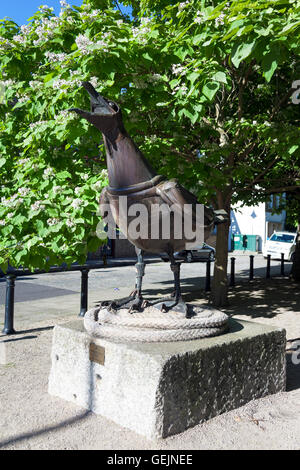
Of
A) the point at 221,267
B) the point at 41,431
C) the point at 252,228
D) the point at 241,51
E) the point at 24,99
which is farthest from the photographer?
the point at 252,228

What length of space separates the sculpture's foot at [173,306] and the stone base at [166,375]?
1.18 ft

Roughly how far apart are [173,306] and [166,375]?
2.98 feet

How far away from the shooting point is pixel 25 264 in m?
5.69

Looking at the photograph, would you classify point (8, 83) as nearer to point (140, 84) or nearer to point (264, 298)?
point (140, 84)

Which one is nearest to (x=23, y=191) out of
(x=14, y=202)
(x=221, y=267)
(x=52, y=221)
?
(x=14, y=202)

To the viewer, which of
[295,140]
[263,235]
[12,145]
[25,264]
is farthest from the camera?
[263,235]

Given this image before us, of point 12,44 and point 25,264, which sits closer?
point 25,264

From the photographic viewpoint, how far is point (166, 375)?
10.3 feet

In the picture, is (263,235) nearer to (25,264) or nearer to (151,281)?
(151,281)

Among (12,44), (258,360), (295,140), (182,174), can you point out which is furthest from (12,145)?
(258,360)

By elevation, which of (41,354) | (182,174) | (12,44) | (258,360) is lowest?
(41,354)

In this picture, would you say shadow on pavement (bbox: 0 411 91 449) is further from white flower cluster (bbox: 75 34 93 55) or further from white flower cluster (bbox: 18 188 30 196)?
white flower cluster (bbox: 75 34 93 55)

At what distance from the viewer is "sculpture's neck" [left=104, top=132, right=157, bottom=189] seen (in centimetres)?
357
